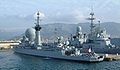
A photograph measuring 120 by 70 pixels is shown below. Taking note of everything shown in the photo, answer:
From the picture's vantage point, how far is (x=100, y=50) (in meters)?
113

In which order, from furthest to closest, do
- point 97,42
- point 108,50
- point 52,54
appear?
point 97,42
point 108,50
point 52,54

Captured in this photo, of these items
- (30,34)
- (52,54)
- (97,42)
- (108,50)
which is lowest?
(52,54)

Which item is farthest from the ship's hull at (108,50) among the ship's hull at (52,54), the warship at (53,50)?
the ship's hull at (52,54)

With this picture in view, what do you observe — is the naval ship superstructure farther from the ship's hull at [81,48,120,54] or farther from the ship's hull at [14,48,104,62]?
the ship's hull at [14,48,104,62]

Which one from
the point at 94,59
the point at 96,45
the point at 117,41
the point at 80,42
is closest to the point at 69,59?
the point at 94,59

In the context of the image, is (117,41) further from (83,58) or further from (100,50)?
(83,58)

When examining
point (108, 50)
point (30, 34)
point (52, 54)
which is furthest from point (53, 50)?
point (30, 34)

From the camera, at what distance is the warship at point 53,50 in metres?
87.2

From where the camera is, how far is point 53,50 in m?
99.4

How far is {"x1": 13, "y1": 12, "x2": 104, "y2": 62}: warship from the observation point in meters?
87.2

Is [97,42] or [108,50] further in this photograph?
[97,42]

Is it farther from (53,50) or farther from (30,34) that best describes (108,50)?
(30,34)

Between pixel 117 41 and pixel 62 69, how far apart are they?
266 ft

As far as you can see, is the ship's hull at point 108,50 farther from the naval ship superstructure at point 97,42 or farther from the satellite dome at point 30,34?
the satellite dome at point 30,34
